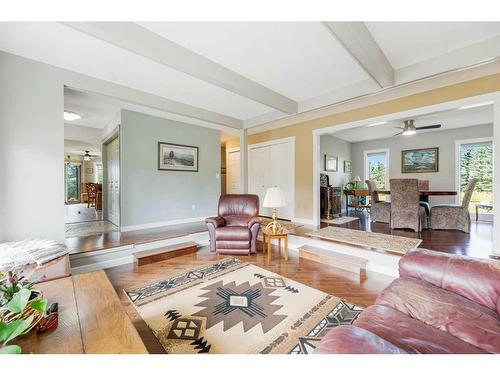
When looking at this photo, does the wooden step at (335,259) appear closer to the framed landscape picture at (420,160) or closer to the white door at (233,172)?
the white door at (233,172)

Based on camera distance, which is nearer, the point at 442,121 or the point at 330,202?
the point at 442,121

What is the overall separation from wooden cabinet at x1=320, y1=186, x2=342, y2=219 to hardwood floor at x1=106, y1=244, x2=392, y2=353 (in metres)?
2.44

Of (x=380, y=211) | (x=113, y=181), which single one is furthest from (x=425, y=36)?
(x=113, y=181)

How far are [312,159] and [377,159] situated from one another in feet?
12.1

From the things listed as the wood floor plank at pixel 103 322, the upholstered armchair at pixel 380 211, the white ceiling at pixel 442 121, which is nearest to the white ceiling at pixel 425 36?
the white ceiling at pixel 442 121

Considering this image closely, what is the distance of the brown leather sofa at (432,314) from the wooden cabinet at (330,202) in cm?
384

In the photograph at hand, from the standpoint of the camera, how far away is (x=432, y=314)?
116 centimetres

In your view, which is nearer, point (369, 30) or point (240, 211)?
point (369, 30)

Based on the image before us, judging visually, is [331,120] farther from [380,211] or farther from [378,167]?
[378,167]

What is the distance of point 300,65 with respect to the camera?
9.05ft

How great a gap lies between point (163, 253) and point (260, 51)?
2964mm
